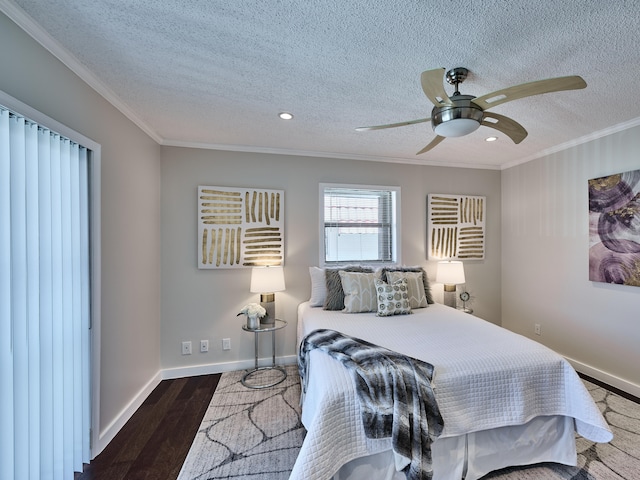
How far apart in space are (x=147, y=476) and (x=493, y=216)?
177 inches

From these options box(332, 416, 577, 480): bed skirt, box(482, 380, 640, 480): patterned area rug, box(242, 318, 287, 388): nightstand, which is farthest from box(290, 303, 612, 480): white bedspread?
box(242, 318, 287, 388): nightstand

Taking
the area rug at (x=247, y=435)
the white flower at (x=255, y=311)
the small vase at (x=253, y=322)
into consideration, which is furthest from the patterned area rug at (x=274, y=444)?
the white flower at (x=255, y=311)

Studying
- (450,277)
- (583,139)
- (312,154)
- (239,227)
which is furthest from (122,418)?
(583,139)

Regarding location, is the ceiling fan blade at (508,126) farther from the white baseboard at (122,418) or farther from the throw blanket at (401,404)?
the white baseboard at (122,418)

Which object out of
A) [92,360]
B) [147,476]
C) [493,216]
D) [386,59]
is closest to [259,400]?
[147,476]

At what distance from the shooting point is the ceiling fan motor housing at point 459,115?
61.2 inches

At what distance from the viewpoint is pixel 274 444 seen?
1919mm

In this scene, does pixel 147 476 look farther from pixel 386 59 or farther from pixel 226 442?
pixel 386 59

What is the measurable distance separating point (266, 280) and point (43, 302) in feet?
5.45

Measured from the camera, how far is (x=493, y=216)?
3.91 meters

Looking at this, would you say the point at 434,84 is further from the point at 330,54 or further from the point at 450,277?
the point at 450,277

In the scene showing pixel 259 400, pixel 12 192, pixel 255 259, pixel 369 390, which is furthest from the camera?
pixel 255 259

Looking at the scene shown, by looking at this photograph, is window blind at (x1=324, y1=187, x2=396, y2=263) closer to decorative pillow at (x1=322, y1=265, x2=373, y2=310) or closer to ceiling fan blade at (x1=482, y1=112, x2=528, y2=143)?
decorative pillow at (x1=322, y1=265, x2=373, y2=310)

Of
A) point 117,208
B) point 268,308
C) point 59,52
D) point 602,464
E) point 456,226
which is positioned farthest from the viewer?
point 456,226
